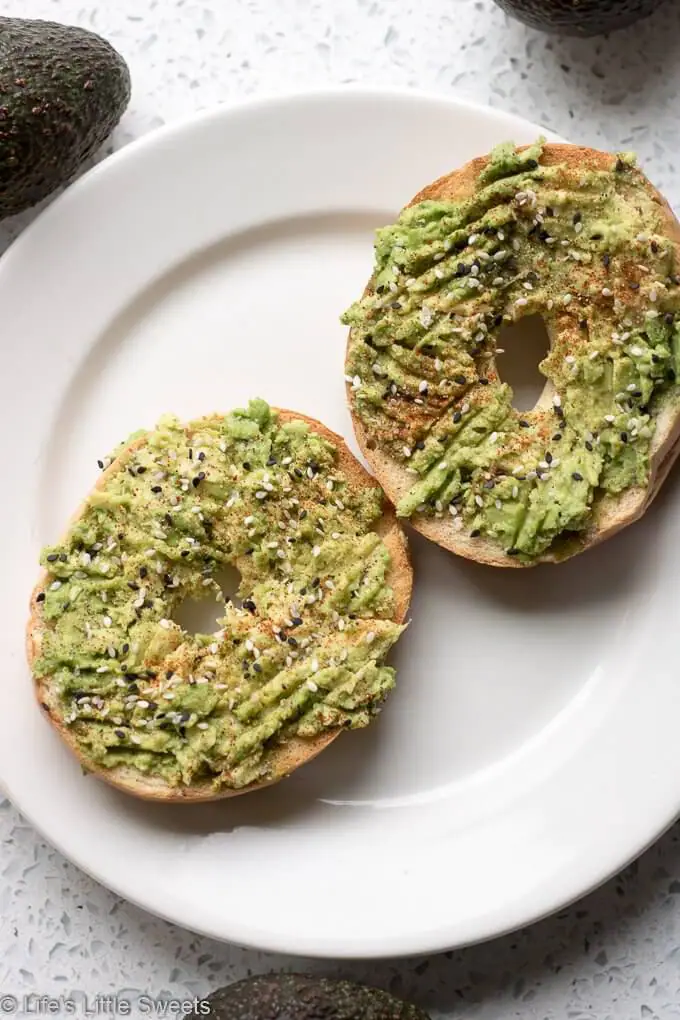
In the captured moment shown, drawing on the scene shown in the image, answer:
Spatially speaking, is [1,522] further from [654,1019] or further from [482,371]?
[654,1019]

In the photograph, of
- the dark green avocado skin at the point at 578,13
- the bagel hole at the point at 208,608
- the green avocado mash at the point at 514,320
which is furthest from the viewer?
the bagel hole at the point at 208,608

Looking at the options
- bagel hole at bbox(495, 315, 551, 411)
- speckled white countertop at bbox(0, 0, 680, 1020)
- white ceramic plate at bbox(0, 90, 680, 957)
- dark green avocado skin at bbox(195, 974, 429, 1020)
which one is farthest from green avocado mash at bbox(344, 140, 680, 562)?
dark green avocado skin at bbox(195, 974, 429, 1020)

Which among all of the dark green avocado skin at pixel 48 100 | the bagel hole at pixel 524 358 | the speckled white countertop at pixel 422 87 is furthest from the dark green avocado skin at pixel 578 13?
the dark green avocado skin at pixel 48 100

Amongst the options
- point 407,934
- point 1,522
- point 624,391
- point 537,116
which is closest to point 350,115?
point 537,116

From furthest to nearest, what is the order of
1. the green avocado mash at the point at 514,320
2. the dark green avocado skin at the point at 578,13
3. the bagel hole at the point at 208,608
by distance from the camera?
→ the bagel hole at the point at 208,608 → the dark green avocado skin at the point at 578,13 → the green avocado mash at the point at 514,320

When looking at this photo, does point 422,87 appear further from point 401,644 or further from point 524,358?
point 401,644

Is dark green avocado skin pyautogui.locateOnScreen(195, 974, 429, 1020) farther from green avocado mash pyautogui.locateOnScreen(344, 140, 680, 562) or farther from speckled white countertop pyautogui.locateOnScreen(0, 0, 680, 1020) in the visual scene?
green avocado mash pyautogui.locateOnScreen(344, 140, 680, 562)

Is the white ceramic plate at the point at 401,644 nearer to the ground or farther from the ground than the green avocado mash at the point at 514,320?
Answer: nearer to the ground

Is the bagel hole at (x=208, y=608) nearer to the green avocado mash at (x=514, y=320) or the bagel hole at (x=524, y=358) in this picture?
the green avocado mash at (x=514, y=320)
